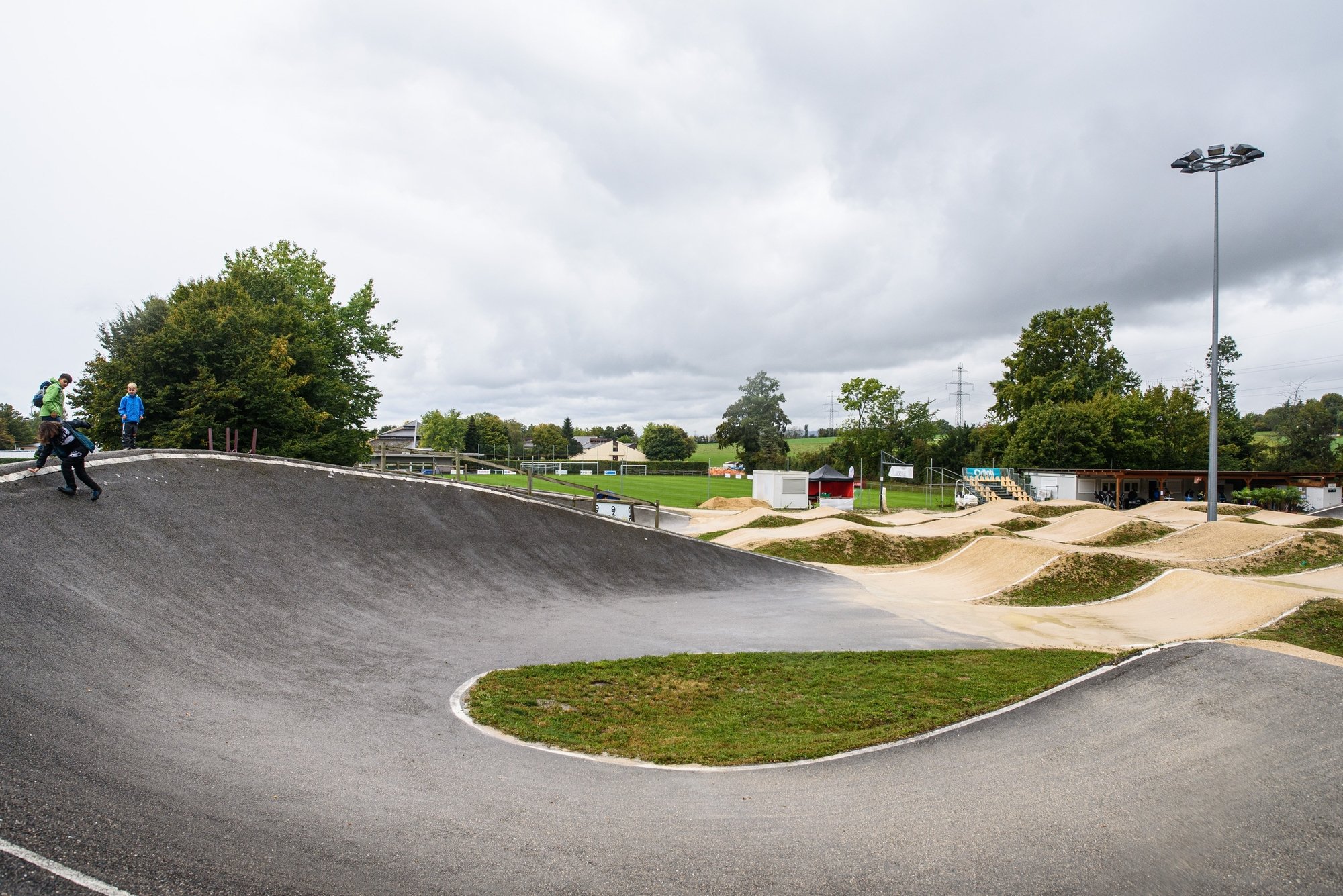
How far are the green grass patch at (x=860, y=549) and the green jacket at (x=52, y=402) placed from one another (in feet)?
70.1

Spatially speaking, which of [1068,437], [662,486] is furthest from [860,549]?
→ [662,486]

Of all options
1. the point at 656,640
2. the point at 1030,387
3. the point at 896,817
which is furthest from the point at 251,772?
the point at 1030,387

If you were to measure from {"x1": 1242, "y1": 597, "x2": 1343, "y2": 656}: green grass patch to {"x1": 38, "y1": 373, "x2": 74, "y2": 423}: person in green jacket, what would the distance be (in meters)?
20.3

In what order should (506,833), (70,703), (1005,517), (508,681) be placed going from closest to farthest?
1. (506,833)
2. (70,703)
3. (508,681)
4. (1005,517)

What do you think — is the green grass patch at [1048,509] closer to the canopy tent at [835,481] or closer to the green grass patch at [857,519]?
the green grass patch at [857,519]

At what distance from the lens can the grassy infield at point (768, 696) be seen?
23.5 ft

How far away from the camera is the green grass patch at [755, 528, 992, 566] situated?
86.1 feet

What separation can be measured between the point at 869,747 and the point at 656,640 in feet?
19.4

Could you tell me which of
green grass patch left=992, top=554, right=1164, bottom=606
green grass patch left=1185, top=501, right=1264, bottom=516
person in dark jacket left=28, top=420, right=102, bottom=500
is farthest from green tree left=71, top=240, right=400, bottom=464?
green grass patch left=1185, top=501, right=1264, bottom=516

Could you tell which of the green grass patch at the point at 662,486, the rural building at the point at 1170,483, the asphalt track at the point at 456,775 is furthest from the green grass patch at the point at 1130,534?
the green grass patch at the point at 662,486

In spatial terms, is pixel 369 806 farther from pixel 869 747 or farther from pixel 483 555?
pixel 483 555

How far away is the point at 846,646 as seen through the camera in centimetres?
1233

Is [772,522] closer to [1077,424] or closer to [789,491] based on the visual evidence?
[789,491]

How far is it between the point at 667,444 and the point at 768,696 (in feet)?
410
